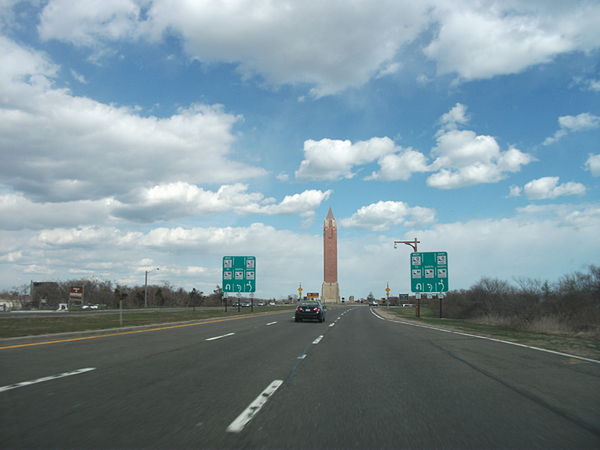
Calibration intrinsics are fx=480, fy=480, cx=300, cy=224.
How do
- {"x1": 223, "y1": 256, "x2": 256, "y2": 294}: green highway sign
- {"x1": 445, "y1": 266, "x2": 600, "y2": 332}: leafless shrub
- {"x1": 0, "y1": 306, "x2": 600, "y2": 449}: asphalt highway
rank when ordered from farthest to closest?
{"x1": 223, "y1": 256, "x2": 256, "y2": 294}: green highway sign → {"x1": 445, "y1": 266, "x2": 600, "y2": 332}: leafless shrub → {"x1": 0, "y1": 306, "x2": 600, "y2": 449}: asphalt highway

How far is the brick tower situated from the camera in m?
132

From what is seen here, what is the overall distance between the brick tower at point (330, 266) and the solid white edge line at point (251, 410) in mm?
124536

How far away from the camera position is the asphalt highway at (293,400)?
16.5ft

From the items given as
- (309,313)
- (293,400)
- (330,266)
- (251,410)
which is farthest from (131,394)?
(330,266)

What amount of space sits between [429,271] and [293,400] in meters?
35.0

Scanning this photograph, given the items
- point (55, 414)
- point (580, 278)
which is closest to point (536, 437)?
point (55, 414)

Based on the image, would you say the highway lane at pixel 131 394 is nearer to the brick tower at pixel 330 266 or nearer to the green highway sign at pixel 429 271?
the green highway sign at pixel 429 271

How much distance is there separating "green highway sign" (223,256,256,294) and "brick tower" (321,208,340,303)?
83.6 m

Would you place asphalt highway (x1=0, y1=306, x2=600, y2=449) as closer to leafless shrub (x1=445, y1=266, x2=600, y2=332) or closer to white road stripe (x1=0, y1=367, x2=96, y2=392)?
white road stripe (x1=0, y1=367, x2=96, y2=392)

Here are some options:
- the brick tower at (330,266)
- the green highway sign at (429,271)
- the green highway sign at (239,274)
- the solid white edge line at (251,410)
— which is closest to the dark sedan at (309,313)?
the green highway sign at (429,271)

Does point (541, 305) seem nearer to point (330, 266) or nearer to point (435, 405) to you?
point (435, 405)

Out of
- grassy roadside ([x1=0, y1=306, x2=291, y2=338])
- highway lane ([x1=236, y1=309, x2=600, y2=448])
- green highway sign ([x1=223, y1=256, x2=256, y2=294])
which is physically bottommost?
grassy roadside ([x1=0, y1=306, x2=291, y2=338])

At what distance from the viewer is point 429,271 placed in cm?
4006

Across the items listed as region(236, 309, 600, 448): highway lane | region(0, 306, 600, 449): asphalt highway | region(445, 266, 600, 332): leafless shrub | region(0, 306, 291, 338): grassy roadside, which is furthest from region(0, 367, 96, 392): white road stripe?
region(445, 266, 600, 332): leafless shrub
